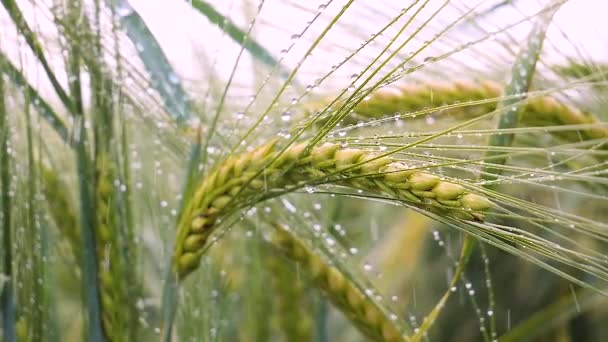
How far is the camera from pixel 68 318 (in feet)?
4.04

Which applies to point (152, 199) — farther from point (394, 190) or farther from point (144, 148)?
point (394, 190)

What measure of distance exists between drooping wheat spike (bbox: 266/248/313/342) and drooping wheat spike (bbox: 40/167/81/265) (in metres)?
0.31

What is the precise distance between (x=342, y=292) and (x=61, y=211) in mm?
226

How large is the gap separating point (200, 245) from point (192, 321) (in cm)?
11

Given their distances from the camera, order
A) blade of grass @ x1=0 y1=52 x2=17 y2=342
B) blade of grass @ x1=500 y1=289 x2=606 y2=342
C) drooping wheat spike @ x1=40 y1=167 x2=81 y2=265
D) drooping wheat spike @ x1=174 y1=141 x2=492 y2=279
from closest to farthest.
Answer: drooping wheat spike @ x1=174 y1=141 x2=492 y2=279 < blade of grass @ x1=0 y1=52 x2=17 y2=342 < drooping wheat spike @ x1=40 y1=167 x2=81 y2=265 < blade of grass @ x1=500 y1=289 x2=606 y2=342

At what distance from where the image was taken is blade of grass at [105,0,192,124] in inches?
22.9

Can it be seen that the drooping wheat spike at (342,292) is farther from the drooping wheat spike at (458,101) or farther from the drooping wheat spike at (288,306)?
the drooping wheat spike at (288,306)

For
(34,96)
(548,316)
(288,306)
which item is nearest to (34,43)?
(34,96)

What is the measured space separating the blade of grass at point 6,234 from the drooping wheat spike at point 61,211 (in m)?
0.11

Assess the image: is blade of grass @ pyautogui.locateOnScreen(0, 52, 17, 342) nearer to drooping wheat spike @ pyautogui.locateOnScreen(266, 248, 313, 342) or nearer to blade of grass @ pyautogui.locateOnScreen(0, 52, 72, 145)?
blade of grass @ pyautogui.locateOnScreen(0, 52, 72, 145)

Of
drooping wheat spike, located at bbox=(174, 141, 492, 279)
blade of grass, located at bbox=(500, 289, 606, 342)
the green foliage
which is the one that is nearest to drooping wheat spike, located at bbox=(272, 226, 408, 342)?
the green foliage

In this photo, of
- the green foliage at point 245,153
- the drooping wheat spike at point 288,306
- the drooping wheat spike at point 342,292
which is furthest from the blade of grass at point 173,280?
the drooping wheat spike at point 288,306

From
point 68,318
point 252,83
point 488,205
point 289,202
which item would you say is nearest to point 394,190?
point 488,205

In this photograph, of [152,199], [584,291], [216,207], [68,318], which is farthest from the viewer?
[68,318]
